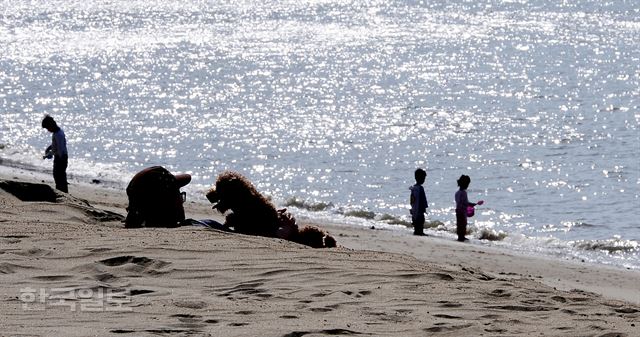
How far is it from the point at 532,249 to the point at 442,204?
414cm

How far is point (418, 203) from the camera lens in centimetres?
1711

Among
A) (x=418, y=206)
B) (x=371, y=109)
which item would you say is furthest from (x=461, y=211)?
(x=371, y=109)

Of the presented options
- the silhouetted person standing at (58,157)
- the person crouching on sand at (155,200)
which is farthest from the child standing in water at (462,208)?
the person crouching on sand at (155,200)

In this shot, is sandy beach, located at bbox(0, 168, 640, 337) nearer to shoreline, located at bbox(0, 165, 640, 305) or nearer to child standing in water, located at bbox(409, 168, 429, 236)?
shoreline, located at bbox(0, 165, 640, 305)

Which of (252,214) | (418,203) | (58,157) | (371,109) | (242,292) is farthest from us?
(371,109)

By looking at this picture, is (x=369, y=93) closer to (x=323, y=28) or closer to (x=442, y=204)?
(x=442, y=204)

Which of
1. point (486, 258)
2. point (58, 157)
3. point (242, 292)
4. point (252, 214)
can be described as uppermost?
point (58, 157)

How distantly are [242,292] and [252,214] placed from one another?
2131mm

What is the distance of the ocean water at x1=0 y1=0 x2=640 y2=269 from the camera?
22031mm

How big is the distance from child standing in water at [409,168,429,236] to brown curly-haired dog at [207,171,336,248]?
6592 mm

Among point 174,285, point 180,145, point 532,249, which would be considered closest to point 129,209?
point 174,285

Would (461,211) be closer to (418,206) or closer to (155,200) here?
(418,206)

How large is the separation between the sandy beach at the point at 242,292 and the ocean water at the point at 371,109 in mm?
8226

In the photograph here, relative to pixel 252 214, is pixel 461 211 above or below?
above
